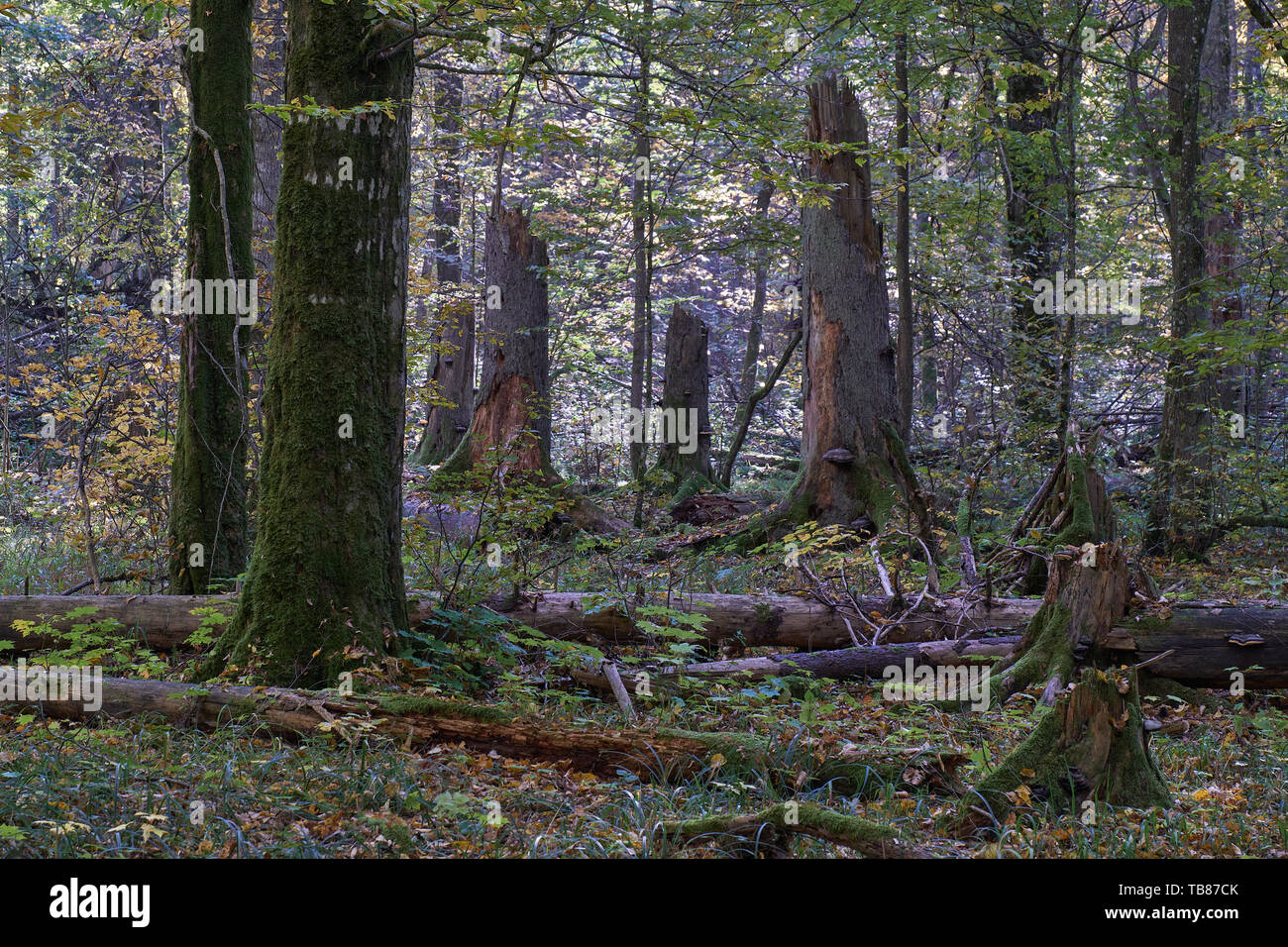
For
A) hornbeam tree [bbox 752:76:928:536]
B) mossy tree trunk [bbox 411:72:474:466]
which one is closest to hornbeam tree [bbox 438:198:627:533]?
mossy tree trunk [bbox 411:72:474:466]

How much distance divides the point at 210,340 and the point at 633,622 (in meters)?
4.05

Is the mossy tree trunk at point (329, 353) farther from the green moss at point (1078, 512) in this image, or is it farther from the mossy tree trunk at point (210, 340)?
the green moss at point (1078, 512)

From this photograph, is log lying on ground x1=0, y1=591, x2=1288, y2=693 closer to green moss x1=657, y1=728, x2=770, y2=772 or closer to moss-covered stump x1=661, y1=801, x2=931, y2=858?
green moss x1=657, y1=728, x2=770, y2=772

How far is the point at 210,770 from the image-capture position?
395 centimetres

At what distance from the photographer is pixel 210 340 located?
750 centimetres

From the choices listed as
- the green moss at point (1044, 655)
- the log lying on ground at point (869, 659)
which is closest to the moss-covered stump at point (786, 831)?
the log lying on ground at point (869, 659)

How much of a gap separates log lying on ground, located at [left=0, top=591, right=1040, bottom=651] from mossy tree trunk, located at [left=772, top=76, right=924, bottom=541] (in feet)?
12.5

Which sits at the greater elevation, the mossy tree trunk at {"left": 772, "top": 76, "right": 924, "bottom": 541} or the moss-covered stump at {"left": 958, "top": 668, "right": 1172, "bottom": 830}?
the mossy tree trunk at {"left": 772, "top": 76, "right": 924, "bottom": 541}

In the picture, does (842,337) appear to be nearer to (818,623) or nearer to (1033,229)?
(1033,229)

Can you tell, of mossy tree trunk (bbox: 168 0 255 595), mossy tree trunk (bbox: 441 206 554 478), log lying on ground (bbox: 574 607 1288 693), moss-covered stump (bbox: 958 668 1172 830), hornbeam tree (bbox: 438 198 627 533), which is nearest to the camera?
moss-covered stump (bbox: 958 668 1172 830)

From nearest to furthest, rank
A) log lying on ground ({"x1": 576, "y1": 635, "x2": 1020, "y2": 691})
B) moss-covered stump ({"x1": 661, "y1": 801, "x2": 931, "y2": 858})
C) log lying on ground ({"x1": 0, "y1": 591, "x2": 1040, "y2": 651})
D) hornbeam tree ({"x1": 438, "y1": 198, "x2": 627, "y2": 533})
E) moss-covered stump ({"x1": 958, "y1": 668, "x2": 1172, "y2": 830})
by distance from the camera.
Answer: moss-covered stump ({"x1": 661, "y1": 801, "x2": 931, "y2": 858}), moss-covered stump ({"x1": 958, "y1": 668, "x2": 1172, "y2": 830}), log lying on ground ({"x1": 576, "y1": 635, "x2": 1020, "y2": 691}), log lying on ground ({"x1": 0, "y1": 591, "x2": 1040, "y2": 651}), hornbeam tree ({"x1": 438, "y1": 198, "x2": 627, "y2": 533})

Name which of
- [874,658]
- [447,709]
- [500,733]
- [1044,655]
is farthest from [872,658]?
[447,709]

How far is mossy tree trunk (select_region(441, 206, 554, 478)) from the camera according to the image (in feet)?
42.9
